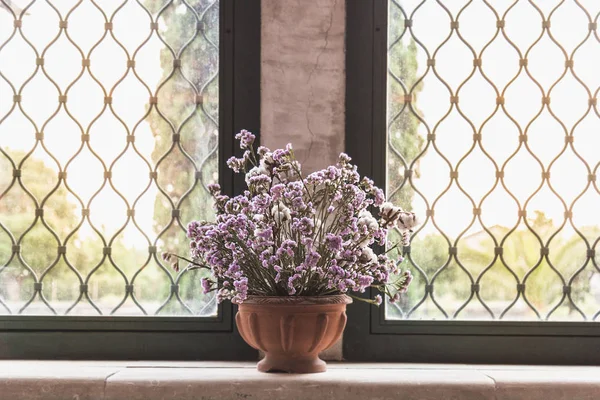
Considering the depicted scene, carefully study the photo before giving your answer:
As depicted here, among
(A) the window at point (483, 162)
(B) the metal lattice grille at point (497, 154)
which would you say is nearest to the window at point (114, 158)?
(A) the window at point (483, 162)

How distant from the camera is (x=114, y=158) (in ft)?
7.75

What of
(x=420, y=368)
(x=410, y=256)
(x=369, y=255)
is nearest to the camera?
(x=369, y=255)

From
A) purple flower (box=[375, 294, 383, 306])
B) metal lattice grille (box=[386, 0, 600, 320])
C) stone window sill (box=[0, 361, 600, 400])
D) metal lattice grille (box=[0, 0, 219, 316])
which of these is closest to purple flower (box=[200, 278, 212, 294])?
stone window sill (box=[0, 361, 600, 400])

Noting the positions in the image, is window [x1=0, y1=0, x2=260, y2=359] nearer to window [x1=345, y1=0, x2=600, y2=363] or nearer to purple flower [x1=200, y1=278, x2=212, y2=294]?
purple flower [x1=200, y1=278, x2=212, y2=294]

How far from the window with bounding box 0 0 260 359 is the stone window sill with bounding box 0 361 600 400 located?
0.30m

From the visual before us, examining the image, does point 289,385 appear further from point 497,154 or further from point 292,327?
point 497,154

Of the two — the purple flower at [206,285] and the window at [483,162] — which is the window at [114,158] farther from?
the window at [483,162]

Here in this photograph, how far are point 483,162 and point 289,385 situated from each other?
39.9 inches

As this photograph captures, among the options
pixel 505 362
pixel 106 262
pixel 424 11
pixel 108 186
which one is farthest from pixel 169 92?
pixel 505 362

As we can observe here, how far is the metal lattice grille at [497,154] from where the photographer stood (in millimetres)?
2320

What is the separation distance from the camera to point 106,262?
234cm

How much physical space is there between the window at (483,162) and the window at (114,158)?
45 cm

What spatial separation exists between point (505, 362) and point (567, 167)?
68 centimetres

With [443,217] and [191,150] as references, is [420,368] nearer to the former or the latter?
[443,217]
